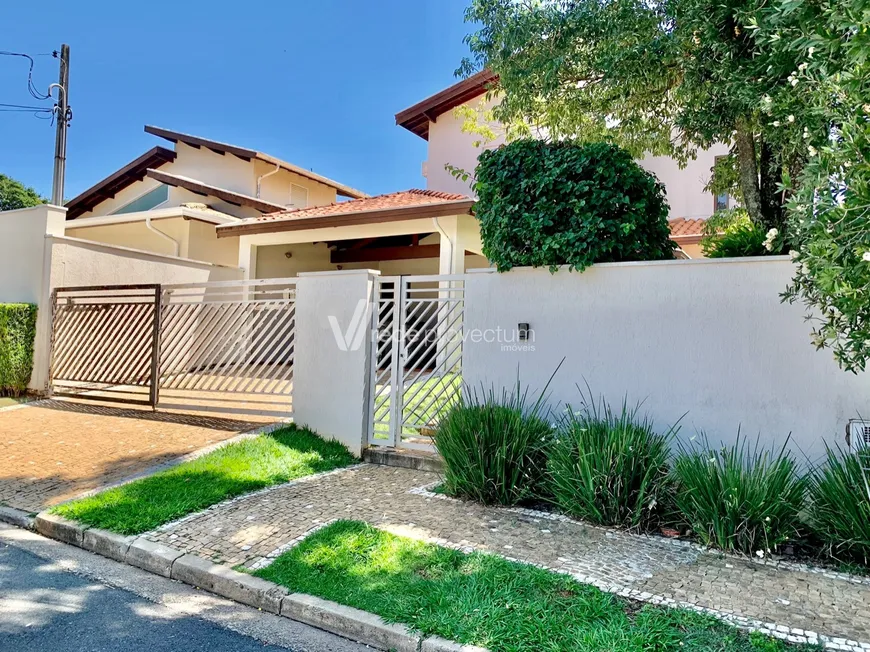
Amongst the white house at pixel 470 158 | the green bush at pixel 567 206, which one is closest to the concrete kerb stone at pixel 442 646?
the green bush at pixel 567 206

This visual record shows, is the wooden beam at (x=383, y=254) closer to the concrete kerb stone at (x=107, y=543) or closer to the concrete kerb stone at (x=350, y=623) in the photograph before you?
the concrete kerb stone at (x=107, y=543)

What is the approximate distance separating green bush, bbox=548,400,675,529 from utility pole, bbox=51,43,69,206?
43.6 feet

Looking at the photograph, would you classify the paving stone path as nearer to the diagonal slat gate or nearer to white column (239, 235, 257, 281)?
the diagonal slat gate

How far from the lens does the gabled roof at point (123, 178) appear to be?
62.1 feet

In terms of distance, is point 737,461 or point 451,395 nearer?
point 737,461

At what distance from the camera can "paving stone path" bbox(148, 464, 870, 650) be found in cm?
319

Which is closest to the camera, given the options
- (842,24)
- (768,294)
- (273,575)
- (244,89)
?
(842,24)

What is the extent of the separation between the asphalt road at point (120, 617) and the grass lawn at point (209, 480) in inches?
23.3

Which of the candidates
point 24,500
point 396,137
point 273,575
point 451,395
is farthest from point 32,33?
point 273,575

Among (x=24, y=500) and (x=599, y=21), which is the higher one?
(x=599, y=21)

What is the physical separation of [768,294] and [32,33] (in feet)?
58.6

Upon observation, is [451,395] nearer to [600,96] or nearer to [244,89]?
[600,96]

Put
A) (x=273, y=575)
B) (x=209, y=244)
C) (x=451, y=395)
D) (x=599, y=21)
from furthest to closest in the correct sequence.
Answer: (x=209, y=244)
(x=599, y=21)
(x=451, y=395)
(x=273, y=575)

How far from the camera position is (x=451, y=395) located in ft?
20.9
